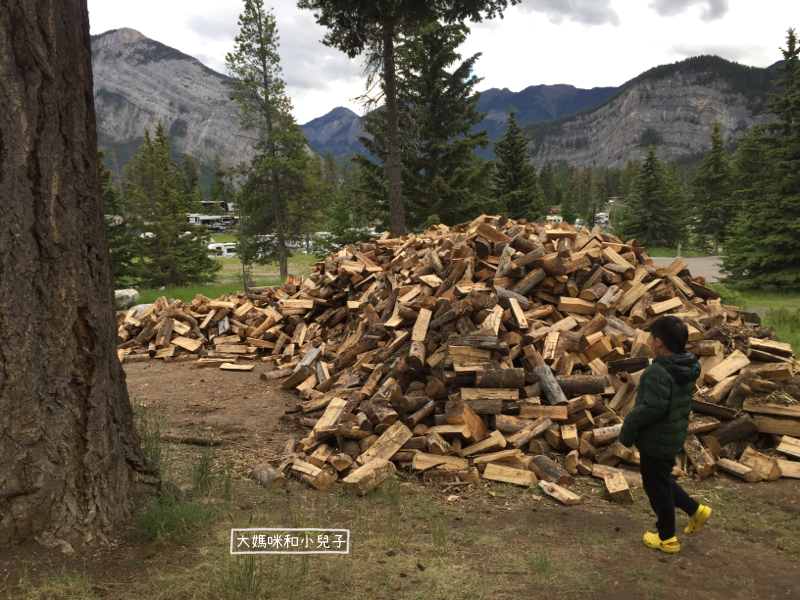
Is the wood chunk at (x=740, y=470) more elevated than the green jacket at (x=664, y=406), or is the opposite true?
the green jacket at (x=664, y=406)

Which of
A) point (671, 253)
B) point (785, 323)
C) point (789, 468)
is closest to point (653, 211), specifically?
point (671, 253)

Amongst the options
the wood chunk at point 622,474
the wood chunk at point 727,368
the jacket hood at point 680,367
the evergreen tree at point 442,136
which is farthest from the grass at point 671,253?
the jacket hood at point 680,367

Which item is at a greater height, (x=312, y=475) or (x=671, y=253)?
(x=312, y=475)

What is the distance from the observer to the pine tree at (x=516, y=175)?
91.5 ft

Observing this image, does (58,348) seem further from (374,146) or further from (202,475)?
(374,146)

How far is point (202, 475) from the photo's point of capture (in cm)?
434

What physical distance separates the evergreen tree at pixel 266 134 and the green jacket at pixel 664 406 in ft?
78.7

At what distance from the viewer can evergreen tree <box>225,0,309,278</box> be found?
83.5 feet

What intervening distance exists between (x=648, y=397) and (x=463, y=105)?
19.7 meters

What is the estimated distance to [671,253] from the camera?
3725 centimetres

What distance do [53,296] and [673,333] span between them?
13.2 ft

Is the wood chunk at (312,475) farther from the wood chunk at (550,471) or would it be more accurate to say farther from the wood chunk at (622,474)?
the wood chunk at (622,474)

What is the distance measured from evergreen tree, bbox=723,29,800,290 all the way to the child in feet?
57.5

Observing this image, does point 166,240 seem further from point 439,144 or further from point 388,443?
point 388,443
